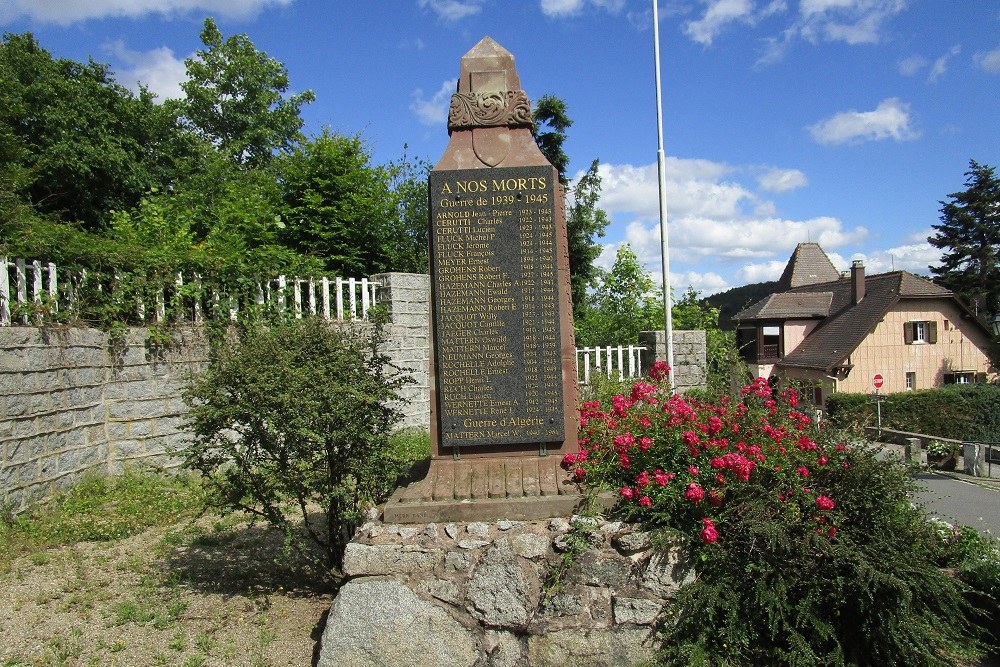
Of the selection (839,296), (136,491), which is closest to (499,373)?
(136,491)

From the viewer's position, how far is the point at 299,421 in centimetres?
422

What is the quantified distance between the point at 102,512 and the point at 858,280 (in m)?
33.4

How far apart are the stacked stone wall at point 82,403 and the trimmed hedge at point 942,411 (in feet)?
76.5

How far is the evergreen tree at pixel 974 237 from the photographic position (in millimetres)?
35438

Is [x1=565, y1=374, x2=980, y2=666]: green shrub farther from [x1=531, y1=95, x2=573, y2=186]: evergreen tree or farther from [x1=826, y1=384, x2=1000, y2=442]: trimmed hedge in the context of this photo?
[x1=826, y1=384, x2=1000, y2=442]: trimmed hedge

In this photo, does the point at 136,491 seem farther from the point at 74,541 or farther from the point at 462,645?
the point at 462,645

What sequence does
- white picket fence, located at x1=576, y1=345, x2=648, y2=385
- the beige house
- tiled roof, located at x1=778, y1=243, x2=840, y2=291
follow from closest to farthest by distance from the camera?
white picket fence, located at x1=576, y1=345, x2=648, y2=385, the beige house, tiled roof, located at x1=778, y1=243, x2=840, y2=291

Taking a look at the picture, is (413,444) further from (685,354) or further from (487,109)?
(685,354)

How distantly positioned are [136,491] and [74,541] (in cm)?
135

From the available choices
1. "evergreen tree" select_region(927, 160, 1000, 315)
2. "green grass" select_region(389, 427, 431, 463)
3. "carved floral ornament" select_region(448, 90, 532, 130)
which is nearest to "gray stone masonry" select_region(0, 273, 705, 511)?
"green grass" select_region(389, 427, 431, 463)

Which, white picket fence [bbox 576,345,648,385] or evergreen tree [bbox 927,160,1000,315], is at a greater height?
evergreen tree [bbox 927,160,1000,315]

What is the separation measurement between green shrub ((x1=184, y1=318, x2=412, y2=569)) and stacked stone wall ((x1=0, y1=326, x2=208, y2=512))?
1.96 meters

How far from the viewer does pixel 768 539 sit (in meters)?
3.57

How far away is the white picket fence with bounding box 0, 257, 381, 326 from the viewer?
6.66m
